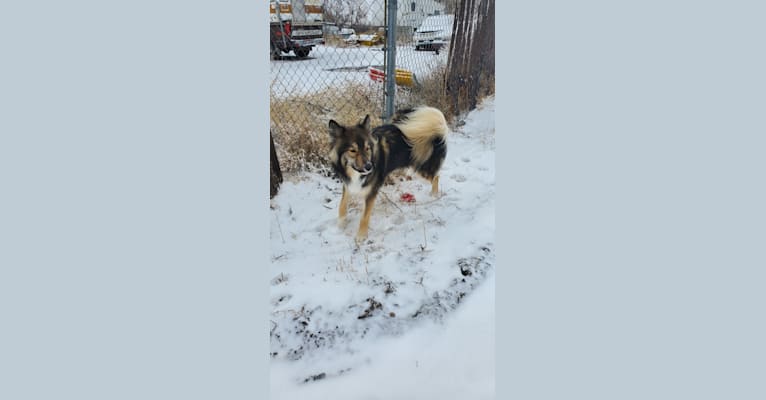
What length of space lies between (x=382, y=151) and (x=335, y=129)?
219 millimetres

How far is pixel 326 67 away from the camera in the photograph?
2320 millimetres

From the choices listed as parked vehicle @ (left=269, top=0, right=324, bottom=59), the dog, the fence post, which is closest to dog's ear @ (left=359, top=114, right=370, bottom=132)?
the dog

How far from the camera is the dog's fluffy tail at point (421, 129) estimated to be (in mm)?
2332

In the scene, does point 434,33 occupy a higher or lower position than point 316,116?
higher

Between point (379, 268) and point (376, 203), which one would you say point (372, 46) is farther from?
point (379, 268)

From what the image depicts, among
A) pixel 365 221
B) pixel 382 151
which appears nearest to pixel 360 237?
pixel 365 221

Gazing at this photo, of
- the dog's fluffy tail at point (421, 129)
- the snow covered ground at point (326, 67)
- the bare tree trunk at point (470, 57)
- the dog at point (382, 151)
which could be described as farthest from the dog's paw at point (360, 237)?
the bare tree trunk at point (470, 57)

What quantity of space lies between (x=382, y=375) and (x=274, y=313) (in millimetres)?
491

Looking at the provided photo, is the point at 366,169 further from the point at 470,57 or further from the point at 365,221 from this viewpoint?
the point at 470,57

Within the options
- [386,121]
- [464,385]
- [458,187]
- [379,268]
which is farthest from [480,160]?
[464,385]

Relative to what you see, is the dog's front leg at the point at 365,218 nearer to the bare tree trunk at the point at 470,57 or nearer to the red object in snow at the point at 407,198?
the red object in snow at the point at 407,198

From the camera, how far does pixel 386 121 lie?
2.31 meters

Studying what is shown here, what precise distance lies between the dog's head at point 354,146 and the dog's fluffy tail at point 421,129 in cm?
18

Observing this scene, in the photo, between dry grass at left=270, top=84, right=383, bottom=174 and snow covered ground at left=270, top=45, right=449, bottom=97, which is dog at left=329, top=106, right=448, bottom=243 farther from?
snow covered ground at left=270, top=45, right=449, bottom=97
